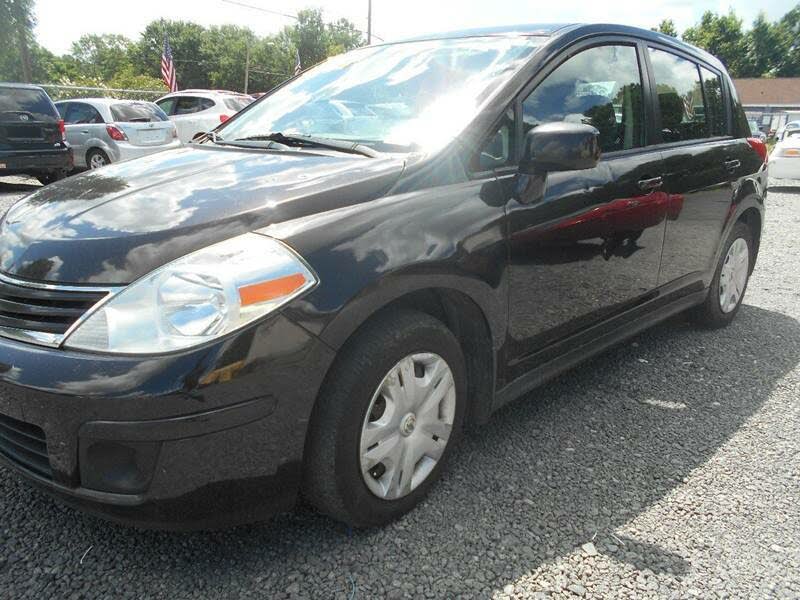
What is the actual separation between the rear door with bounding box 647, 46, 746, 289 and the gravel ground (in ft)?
2.90

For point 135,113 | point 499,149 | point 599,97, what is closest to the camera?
point 499,149

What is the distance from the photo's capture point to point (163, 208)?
78.7 inches

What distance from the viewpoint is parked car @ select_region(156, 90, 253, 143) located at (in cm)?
1371

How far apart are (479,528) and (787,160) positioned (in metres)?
13.7

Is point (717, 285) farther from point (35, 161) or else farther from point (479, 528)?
point (35, 161)

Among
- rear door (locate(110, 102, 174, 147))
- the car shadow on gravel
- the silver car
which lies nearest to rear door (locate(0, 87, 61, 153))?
the silver car

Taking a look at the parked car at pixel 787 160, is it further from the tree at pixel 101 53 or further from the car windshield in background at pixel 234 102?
the tree at pixel 101 53

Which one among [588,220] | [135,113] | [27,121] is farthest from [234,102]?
[588,220]

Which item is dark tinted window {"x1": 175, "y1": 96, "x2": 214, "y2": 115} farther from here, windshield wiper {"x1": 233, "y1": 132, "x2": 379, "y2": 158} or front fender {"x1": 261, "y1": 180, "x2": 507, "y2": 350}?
front fender {"x1": 261, "y1": 180, "x2": 507, "y2": 350}

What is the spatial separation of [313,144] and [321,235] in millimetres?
854

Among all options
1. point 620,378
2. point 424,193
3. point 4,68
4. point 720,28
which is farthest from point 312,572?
point 720,28

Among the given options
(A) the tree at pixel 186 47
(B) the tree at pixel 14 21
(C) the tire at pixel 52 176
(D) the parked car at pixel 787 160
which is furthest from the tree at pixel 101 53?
(D) the parked car at pixel 787 160

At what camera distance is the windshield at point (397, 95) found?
2.44 metres

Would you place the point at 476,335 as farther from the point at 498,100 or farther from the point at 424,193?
the point at 498,100
